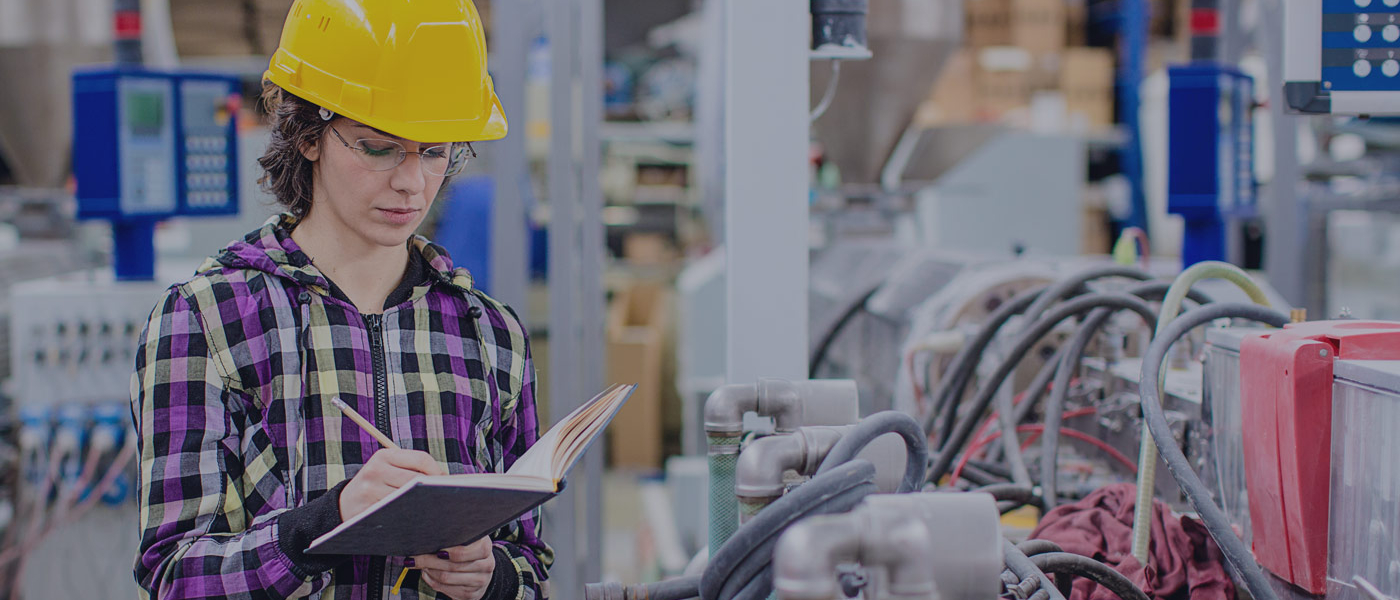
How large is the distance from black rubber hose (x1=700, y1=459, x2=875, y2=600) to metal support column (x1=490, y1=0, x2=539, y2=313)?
7.29 ft

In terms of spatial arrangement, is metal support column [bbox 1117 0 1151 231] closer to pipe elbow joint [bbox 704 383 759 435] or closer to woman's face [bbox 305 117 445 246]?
pipe elbow joint [bbox 704 383 759 435]

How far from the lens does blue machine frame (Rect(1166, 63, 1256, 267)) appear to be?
3000mm

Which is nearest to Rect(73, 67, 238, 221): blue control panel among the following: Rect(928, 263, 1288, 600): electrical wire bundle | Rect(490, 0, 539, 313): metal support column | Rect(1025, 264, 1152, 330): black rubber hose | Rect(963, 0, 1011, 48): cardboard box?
Rect(490, 0, 539, 313): metal support column

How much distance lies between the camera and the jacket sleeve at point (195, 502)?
975mm

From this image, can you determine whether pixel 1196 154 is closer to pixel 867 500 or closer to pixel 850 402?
pixel 850 402

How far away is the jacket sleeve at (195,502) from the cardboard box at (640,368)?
15.3 ft

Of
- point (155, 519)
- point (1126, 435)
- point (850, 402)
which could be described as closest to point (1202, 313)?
point (850, 402)

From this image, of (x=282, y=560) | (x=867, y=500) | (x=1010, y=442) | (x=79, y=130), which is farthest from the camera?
(x=79, y=130)

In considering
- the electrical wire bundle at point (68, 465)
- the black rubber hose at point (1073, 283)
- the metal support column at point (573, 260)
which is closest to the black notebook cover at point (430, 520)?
the black rubber hose at point (1073, 283)

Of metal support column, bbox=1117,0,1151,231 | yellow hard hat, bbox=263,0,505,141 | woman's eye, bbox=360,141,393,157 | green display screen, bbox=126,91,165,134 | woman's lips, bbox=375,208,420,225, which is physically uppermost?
metal support column, bbox=1117,0,1151,231

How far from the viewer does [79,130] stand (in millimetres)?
2680

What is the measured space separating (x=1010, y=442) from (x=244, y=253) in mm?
1077

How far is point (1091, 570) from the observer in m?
1.10

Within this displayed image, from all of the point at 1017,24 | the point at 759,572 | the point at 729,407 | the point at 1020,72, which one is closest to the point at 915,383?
the point at 729,407
